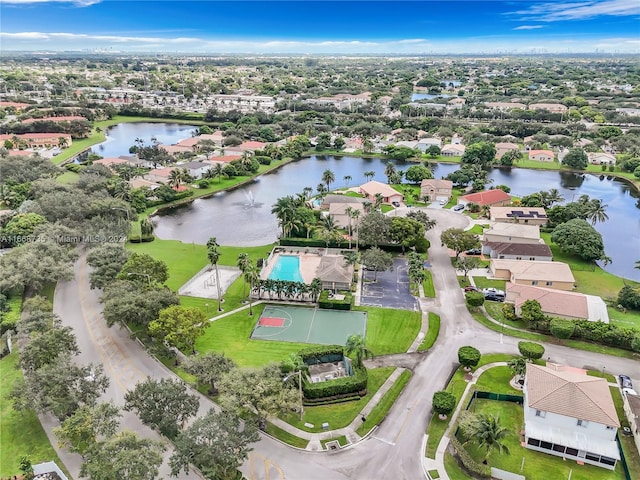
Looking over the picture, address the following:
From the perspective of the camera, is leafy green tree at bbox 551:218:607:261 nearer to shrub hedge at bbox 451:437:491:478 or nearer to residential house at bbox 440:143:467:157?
shrub hedge at bbox 451:437:491:478

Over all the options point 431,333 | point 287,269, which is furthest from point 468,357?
point 287,269

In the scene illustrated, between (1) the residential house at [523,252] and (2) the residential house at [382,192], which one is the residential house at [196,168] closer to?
(2) the residential house at [382,192]

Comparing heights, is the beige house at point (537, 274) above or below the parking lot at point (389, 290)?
above

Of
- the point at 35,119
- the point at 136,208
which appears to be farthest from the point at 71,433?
the point at 35,119

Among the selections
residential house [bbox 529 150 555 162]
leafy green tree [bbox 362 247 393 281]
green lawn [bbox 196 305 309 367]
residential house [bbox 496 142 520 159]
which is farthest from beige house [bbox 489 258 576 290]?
residential house [bbox 529 150 555 162]

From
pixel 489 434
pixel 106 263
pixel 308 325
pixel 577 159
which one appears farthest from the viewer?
pixel 577 159

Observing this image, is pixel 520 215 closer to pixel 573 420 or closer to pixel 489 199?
pixel 489 199

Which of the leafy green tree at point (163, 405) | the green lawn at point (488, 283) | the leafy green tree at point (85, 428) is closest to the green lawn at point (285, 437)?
the leafy green tree at point (163, 405)

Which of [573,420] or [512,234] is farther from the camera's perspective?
[512,234]
